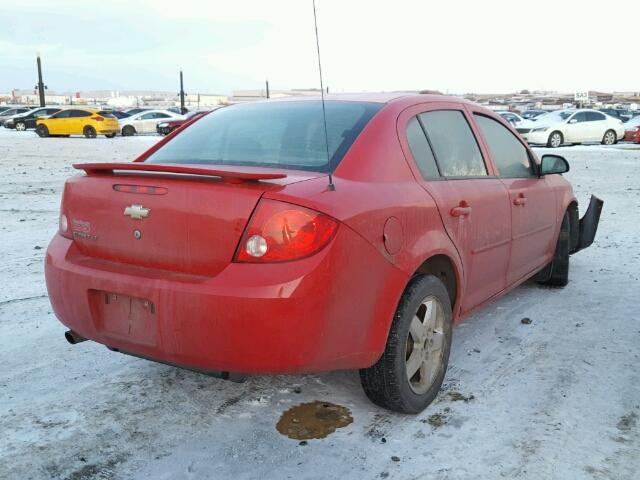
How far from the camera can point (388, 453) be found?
272cm

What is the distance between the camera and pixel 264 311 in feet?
7.89

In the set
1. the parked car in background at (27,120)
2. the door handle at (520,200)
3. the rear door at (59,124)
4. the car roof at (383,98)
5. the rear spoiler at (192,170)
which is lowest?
the door handle at (520,200)

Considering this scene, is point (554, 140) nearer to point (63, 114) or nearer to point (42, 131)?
point (63, 114)

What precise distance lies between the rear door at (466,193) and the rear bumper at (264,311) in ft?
2.43

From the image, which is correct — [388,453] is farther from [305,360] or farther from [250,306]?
[250,306]

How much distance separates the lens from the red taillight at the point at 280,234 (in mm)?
2459

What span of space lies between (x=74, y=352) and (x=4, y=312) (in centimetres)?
101

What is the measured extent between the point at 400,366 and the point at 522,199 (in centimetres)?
180

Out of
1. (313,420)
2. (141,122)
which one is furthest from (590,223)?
(141,122)

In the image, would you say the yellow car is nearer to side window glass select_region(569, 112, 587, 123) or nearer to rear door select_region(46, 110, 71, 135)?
rear door select_region(46, 110, 71, 135)

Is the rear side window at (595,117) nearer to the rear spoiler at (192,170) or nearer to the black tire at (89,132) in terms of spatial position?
the black tire at (89,132)

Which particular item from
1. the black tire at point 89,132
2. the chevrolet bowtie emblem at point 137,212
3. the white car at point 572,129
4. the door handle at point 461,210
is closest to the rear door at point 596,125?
the white car at point 572,129

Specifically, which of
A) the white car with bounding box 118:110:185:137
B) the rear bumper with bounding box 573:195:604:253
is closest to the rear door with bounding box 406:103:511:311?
the rear bumper with bounding box 573:195:604:253

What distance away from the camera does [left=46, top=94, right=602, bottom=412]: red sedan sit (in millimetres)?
2467
